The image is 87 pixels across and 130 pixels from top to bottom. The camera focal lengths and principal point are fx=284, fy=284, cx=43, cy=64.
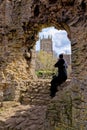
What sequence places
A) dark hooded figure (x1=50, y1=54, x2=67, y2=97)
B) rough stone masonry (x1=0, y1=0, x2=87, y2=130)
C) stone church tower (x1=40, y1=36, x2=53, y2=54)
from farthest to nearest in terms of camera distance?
stone church tower (x1=40, y1=36, x2=53, y2=54) < dark hooded figure (x1=50, y1=54, x2=67, y2=97) < rough stone masonry (x1=0, y1=0, x2=87, y2=130)

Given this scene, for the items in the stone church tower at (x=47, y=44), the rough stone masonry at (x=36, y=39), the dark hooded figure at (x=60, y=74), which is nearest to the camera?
the rough stone masonry at (x=36, y=39)

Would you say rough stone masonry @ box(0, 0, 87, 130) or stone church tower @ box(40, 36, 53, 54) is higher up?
stone church tower @ box(40, 36, 53, 54)

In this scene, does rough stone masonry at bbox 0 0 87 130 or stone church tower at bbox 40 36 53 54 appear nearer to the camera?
rough stone masonry at bbox 0 0 87 130

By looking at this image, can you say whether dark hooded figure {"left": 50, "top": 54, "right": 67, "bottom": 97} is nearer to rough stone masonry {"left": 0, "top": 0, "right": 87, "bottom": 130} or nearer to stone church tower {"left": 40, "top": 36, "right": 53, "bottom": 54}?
rough stone masonry {"left": 0, "top": 0, "right": 87, "bottom": 130}

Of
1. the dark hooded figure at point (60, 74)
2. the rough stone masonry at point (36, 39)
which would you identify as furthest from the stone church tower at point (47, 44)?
the dark hooded figure at point (60, 74)

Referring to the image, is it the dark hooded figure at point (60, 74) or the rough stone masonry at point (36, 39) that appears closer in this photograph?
the rough stone masonry at point (36, 39)

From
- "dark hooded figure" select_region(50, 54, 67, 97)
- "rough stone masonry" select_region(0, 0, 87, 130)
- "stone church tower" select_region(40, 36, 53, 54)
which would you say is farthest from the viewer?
"stone church tower" select_region(40, 36, 53, 54)

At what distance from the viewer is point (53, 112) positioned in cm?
743

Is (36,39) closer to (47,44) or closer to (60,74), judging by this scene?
(60,74)

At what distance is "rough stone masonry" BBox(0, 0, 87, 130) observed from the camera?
665cm

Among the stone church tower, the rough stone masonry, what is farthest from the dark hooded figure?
the stone church tower

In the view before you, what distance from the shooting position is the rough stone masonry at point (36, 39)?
6.65m

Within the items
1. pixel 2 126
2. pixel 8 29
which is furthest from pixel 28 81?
pixel 2 126

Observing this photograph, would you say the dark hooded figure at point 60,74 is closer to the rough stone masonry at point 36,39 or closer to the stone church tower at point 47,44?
the rough stone masonry at point 36,39
